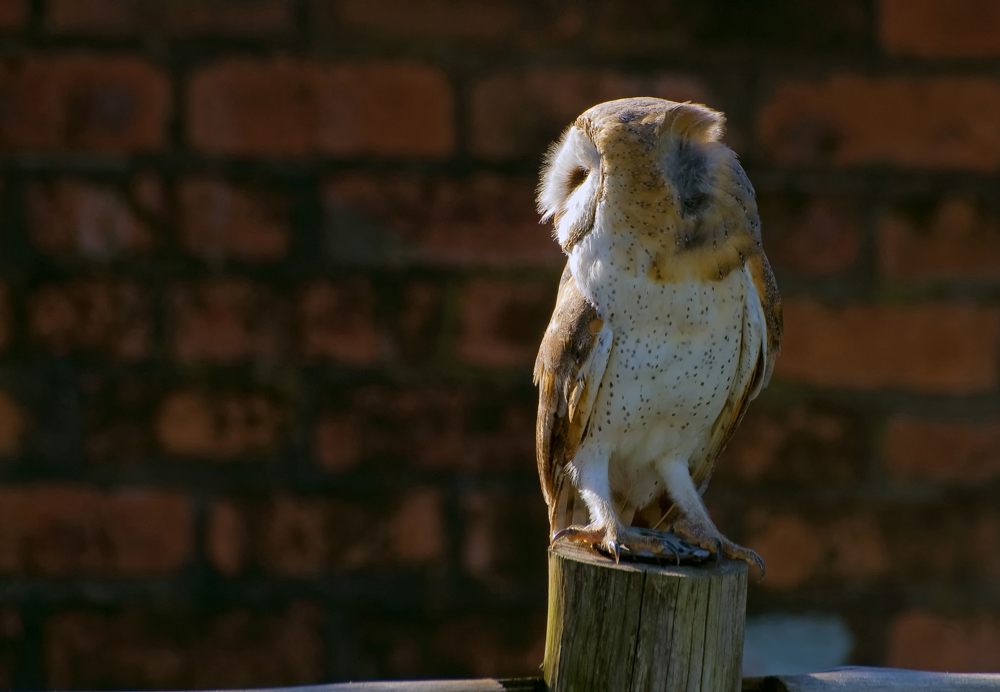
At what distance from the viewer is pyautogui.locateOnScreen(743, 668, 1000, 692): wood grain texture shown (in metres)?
1.21

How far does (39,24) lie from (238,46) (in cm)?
38

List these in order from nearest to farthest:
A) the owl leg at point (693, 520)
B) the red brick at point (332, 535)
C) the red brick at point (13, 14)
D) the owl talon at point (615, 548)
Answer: the owl talon at point (615, 548)
the owl leg at point (693, 520)
the red brick at point (13, 14)
the red brick at point (332, 535)

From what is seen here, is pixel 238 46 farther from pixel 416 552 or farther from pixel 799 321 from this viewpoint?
pixel 799 321

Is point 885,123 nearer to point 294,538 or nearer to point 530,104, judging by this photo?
point 530,104

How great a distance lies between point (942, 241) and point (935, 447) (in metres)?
0.43

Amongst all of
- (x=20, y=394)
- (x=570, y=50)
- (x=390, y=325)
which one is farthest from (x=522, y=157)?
(x=20, y=394)

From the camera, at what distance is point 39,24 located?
2.07 meters

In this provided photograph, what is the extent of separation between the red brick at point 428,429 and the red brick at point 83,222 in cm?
55

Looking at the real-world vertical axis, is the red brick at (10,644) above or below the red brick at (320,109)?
below

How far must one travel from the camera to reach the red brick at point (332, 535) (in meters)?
2.16

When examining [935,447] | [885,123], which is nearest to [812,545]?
[935,447]

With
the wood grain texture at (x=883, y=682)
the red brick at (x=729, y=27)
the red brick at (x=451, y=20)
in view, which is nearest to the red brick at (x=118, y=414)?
the red brick at (x=451, y=20)

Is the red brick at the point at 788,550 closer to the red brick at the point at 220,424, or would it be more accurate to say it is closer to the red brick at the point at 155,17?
the red brick at the point at 220,424

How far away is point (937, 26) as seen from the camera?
2.16 m
